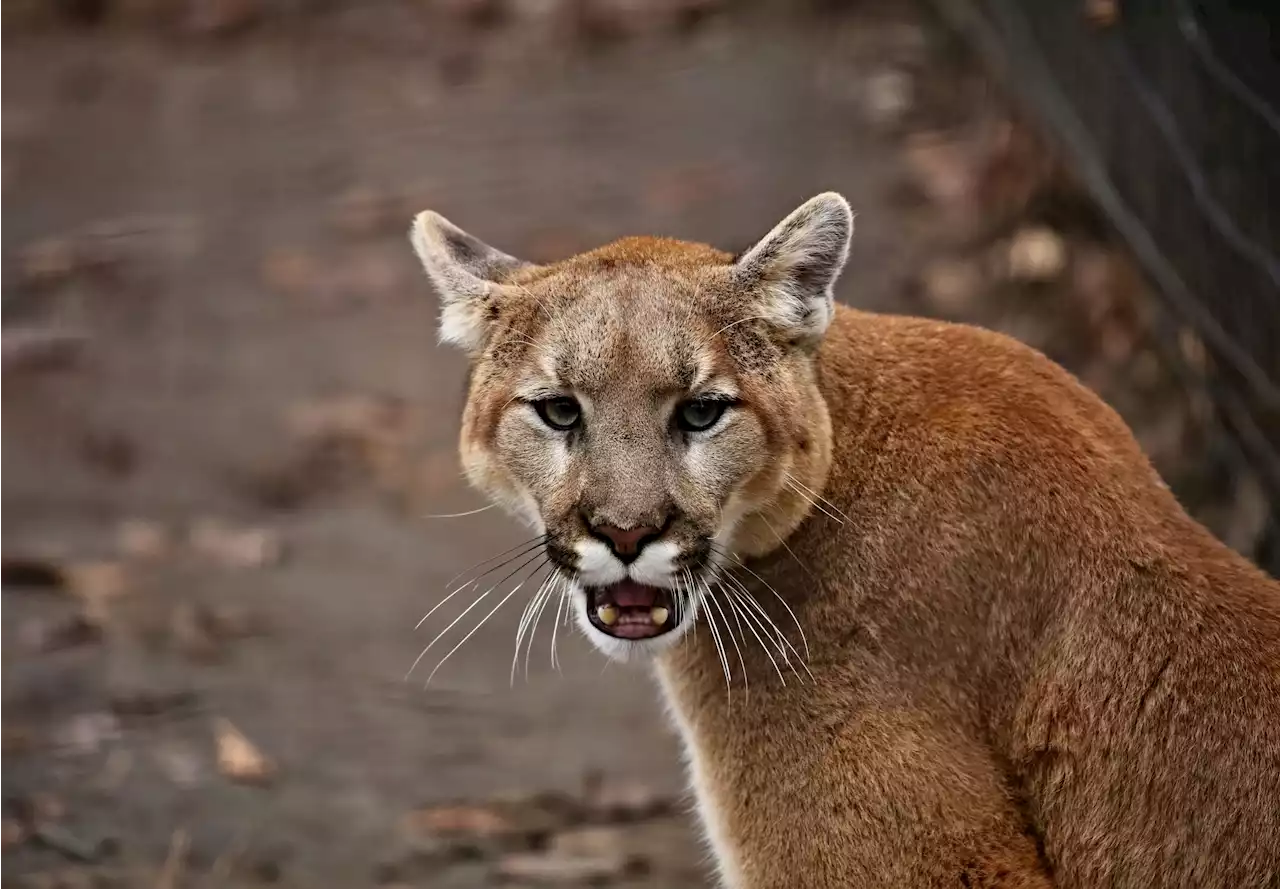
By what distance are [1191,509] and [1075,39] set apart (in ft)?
6.58

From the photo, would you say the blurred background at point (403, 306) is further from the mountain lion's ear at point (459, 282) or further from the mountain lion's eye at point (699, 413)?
the mountain lion's ear at point (459, 282)

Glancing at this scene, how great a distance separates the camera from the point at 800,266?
3805mm

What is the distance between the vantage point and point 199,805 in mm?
5828

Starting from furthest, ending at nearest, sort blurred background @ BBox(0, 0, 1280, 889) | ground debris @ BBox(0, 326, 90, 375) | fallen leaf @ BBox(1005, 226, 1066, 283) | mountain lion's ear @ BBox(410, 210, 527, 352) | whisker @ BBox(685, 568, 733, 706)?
ground debris @ BBox(0, 326, 90, 375) < fallen leaf @ BBox(1005, 226, 1066, 283) < blurred background @ BBox(0, 0, 1280, 889) < mountain lion's ear @ BBox(410, 210, 527, 352) < whisker @ BBox(685, 568, 733, 706)

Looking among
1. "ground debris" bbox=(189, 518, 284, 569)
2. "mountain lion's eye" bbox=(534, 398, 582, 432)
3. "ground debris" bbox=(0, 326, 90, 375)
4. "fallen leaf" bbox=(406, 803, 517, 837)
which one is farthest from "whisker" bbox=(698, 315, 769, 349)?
"ground debris" bbox=(0, 326, 90, 375)

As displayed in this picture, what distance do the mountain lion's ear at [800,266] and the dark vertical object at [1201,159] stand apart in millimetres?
1670

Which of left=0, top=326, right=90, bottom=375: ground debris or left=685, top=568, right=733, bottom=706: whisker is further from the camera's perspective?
left=0, top=326, right=90, bottom=375: ground debris

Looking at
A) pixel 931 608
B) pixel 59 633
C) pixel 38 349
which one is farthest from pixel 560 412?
pixel 38 349

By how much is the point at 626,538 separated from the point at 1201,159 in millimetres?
2829

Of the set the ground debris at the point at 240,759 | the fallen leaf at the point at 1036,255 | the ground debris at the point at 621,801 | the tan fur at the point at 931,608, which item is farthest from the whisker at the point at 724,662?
the fallen leaf at the point at 1036,255

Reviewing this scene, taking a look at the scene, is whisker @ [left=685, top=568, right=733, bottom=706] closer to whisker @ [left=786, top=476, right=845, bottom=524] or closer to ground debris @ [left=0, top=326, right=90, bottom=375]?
whisker @ [left=786, top=476, right=845, bottom=524]

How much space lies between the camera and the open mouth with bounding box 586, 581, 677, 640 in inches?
143

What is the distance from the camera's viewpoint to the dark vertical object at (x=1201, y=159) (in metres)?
4.69

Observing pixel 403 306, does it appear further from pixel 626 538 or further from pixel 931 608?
pixel 931 608
